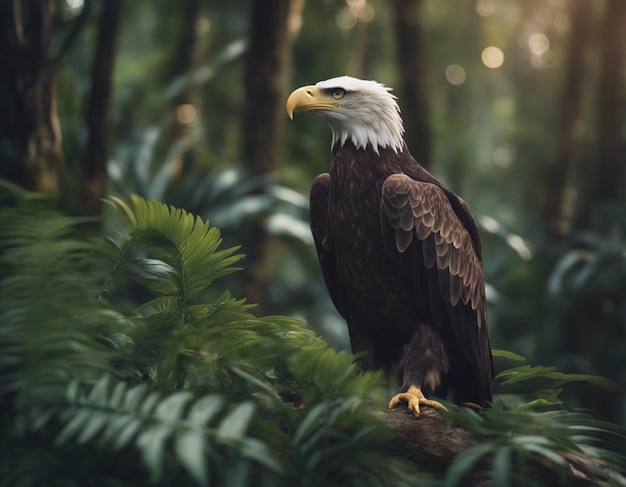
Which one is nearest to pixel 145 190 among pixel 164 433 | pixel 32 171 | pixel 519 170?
pixel 32 171

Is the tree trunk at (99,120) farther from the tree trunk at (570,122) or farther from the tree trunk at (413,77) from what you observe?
the tree trunk at (570,122)

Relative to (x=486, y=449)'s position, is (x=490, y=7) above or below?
above

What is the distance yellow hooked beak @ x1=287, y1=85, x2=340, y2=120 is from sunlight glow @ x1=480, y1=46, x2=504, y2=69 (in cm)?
1242

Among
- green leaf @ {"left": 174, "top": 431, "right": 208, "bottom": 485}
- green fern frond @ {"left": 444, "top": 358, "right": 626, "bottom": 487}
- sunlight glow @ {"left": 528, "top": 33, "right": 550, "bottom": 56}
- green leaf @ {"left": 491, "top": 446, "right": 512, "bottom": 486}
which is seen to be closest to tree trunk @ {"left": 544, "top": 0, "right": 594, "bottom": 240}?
sunlight glow @ {"left": 528, "top": 33, "right": 550, "bottom": 56}

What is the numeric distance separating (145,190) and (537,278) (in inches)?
239

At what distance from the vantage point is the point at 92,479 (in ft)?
7.66

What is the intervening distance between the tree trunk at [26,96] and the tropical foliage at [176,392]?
91cm

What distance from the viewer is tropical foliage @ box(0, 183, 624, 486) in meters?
2.20

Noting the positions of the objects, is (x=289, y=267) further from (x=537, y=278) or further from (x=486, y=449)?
(x=486, y=449)

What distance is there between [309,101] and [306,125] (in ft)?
25.2

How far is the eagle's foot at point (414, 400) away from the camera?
3.25 metres

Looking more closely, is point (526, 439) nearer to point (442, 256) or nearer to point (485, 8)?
point (442, 256)

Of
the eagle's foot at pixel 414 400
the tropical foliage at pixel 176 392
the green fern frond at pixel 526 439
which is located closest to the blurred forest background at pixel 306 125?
the tropical foliage at pixel 176 392

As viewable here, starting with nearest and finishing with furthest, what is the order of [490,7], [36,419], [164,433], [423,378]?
[164,433] < [36,419] < [423,378] < [490,7]
